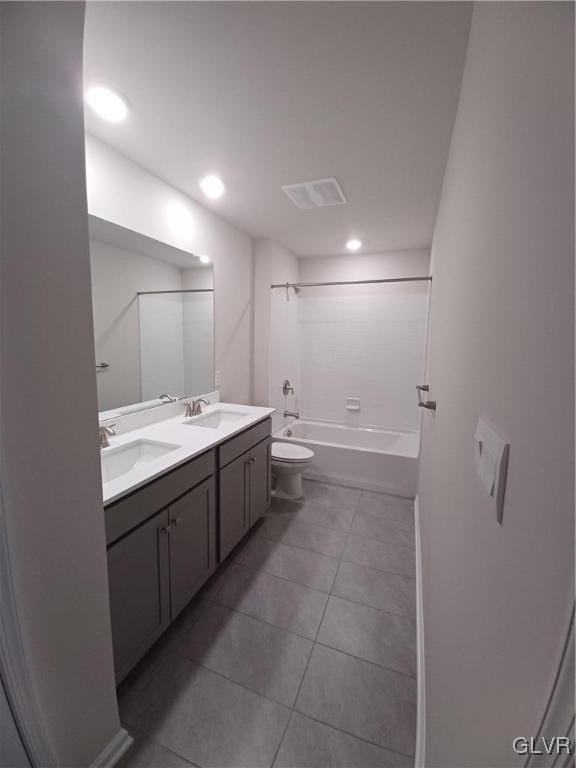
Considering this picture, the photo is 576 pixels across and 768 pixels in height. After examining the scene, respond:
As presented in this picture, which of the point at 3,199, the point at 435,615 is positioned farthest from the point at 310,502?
the point at 3,199

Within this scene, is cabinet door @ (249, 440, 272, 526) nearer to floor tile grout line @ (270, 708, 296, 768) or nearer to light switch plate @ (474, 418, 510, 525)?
floor tile grout line @ (270, 708, 296, 768)

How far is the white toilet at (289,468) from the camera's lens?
270cm

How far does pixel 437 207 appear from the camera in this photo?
236 centimetres

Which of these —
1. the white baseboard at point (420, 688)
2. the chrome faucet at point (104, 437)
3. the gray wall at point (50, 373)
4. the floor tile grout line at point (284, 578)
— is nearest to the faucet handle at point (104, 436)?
the chrome faucet at point (104, 437)

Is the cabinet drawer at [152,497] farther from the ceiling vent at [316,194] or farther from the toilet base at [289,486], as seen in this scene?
the ceiling vent at [316,194]

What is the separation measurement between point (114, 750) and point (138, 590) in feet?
1.49

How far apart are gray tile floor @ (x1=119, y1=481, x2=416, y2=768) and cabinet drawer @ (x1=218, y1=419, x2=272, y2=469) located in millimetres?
730

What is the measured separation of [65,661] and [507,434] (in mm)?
1280

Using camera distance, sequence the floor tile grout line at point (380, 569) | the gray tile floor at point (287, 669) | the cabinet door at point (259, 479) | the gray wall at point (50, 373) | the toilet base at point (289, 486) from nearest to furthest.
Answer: the gray wall at point (50, 373)
the gray tile floor at point (287, 669)
the floor tile grout line at point (380, 569)
the cabinet door at point (259, 479)
the toilet base at point (289, 486)

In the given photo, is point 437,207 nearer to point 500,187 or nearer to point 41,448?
point 500,187

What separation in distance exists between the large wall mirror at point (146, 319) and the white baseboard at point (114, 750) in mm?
1371

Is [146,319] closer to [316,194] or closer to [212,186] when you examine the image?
[212,186]

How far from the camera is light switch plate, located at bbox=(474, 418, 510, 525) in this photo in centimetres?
49

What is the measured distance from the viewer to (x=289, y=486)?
2.81 metres
